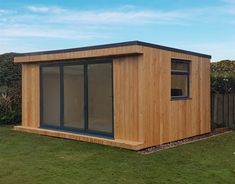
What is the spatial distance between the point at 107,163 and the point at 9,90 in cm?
776

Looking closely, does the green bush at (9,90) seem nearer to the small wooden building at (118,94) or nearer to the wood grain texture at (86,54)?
the small wooden building at (118,94)

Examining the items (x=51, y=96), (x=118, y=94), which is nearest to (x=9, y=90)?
(x=51, y=96)

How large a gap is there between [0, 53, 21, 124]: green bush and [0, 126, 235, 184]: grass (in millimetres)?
3796

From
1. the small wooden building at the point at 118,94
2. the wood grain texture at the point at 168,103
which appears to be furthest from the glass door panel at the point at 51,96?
the wood grain texture at the point at 168,103

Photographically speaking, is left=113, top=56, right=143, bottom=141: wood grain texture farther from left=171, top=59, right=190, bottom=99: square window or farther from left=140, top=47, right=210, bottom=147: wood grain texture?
left=171, top=59, right=190, bottom=99: square window

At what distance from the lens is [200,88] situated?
11039mm

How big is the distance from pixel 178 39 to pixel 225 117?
379 centimetres

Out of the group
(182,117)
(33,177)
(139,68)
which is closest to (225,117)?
(182,117)

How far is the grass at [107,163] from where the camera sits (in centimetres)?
614

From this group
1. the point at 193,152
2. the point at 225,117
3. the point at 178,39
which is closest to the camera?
the point at 193,152

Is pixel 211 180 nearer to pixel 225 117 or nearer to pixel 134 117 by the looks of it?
pixel 134 117

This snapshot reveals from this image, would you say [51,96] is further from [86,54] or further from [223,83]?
[223,83]

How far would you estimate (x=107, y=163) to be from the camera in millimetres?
7203

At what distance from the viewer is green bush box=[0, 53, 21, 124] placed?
13.3 m
